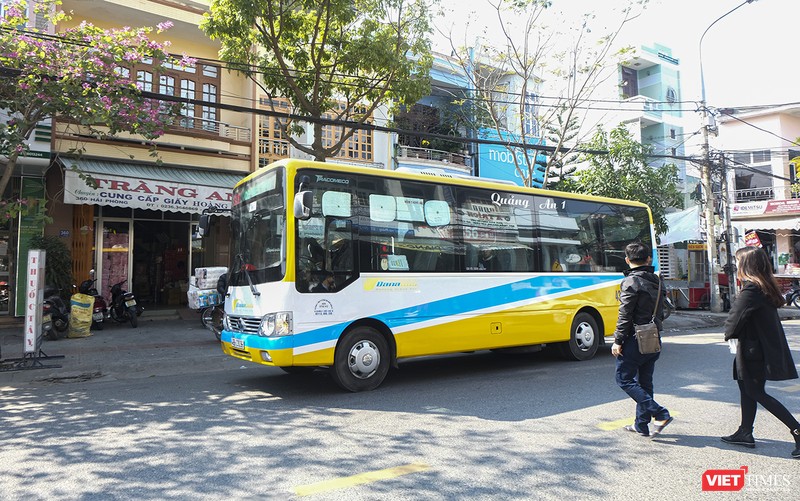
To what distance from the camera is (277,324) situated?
6336mm

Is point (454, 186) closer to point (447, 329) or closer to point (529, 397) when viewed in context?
point (447, 329)

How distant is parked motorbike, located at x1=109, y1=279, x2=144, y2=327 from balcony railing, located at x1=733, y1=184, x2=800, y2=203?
28.6m

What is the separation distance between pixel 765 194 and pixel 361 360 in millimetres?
30129

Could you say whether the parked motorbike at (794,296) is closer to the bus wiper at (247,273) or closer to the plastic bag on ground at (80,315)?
the bus wiper at (247,273)

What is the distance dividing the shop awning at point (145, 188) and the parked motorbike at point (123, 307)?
83.8 inches

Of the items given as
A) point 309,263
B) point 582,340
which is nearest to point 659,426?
point 309,263

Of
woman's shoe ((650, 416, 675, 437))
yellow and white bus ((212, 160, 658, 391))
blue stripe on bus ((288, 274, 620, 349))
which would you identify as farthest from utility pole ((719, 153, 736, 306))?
woman's shoe ((650, 416, 675, 437))

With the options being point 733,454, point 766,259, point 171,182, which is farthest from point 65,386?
point 766,259

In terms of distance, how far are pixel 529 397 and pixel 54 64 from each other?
380 inches

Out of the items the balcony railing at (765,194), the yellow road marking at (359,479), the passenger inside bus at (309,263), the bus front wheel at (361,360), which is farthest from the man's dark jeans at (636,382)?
the balcony railing at (765,194)

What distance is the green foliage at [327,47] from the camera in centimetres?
1109

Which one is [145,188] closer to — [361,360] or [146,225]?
[146,225]

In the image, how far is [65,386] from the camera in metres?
7.59

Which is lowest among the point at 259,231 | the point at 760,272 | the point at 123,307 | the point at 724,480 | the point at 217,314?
the point at 724,480
